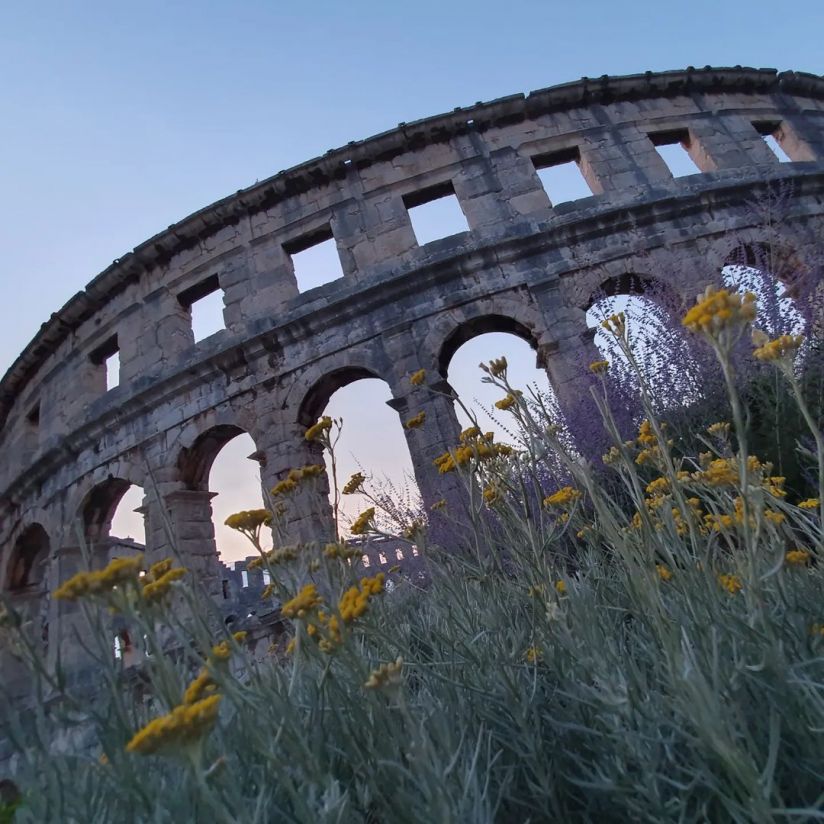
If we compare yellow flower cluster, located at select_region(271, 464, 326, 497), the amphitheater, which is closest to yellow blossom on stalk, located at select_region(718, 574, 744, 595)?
yellow flower cluster, located at select_region(271, 464, 326, 497)

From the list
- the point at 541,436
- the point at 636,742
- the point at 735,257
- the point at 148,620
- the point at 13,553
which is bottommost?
the point at 636,742

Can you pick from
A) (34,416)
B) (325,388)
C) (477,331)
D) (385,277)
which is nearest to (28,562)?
(34,416)

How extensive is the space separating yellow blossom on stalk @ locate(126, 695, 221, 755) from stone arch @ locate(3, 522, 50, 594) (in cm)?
1274

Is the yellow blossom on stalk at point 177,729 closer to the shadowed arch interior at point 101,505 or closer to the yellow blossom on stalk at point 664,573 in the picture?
the yellow blossom on stalk at point 664,573

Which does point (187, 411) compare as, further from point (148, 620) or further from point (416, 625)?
point (148, 620)

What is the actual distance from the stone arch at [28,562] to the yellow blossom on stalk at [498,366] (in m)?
12.3

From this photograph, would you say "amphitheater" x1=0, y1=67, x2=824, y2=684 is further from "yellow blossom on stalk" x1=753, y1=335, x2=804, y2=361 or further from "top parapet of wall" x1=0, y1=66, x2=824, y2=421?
"yellow blossom on stalk" x1=753, y1=335, x2=804, y2=361

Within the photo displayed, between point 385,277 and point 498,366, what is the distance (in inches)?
A: 291

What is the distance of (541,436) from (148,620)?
1119mm

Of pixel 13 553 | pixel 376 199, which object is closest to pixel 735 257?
pixel 376 199

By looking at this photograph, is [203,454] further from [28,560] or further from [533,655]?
[533,655]

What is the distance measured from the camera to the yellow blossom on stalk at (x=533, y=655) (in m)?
1.50

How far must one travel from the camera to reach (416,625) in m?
2.51

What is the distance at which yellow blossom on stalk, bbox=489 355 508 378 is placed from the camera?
1.88 metres
